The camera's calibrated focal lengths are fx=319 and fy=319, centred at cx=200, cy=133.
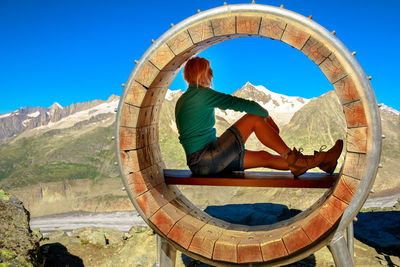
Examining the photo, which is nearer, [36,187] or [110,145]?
[36,187]

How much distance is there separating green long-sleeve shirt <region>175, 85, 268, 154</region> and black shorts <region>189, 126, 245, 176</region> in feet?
0.41

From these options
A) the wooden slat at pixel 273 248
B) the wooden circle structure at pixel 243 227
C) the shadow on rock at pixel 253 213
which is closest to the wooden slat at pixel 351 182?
the wooden circle structure at pixel 243 227

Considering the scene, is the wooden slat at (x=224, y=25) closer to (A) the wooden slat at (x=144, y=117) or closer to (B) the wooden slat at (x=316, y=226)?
(A) the wooden slat at (x=144, y=117)

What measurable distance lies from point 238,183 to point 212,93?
2.72ft

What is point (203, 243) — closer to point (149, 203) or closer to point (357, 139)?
point (149, 203)

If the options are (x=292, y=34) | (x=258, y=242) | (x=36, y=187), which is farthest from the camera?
(x=36, y=187)

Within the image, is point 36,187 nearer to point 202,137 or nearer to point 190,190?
point 190,190

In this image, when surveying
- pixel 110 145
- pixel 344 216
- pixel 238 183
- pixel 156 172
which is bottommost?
pixel 344 216

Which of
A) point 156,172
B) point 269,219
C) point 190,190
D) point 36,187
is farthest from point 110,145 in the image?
point 156,172

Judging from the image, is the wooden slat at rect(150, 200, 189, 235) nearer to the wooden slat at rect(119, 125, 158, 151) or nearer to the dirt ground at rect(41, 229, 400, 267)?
the wooden slat at rect(119, 125, 158, 151)

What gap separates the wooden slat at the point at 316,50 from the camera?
82.2 inches

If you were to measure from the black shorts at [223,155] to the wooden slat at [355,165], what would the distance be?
962mm

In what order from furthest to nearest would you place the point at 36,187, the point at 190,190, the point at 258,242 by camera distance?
the point at 36,187 → the point at 190,190 → the point at 258,242

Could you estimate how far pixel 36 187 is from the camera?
36.4 ft
